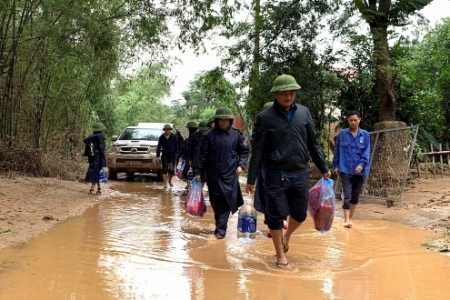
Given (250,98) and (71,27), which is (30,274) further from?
(250,98)

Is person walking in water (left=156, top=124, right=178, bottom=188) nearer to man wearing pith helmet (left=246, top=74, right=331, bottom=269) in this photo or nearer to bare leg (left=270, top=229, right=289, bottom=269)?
man wearing pith helmet (left=246, top=74, right=331, bottom=269)

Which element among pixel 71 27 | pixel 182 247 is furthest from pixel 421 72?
pixel 182 247

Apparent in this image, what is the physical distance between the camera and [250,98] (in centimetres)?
1272

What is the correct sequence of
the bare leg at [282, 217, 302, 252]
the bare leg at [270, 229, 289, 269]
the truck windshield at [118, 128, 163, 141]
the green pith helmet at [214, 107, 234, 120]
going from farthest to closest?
the truck windshield at [118, 128, 163, 141] < the green pith helmet at [214, 107, 234, 120] < the bare leg at [282, 217, 302, 252] < the bare leg at [270, 229, 289, 269]

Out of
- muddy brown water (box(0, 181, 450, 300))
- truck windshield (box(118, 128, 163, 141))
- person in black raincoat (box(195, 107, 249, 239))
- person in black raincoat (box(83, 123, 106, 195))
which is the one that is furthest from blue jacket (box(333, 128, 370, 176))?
truck windshield (box(118, 128, 163, 141))

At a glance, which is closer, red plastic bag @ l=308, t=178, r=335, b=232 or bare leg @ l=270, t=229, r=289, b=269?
bare leg @ l=270, t=229, r=289, b=269

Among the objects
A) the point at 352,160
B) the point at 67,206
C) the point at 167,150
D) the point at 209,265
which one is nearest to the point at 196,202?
the point at 209,265

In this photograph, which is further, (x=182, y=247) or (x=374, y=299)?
(x=182, y=247)

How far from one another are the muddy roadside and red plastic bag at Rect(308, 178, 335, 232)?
4.39ft

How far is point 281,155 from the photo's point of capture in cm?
459

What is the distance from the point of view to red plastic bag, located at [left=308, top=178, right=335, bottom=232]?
5145 mm

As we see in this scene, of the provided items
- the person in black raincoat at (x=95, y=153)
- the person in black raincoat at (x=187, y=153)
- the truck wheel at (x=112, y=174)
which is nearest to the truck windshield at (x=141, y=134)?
the truck wheel at (x=112, y=174)

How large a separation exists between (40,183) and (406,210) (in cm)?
729

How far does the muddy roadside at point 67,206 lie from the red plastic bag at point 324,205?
1337 millimetres
